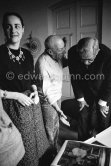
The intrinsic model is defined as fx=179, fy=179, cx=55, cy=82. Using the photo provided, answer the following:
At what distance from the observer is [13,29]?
3.65 ft

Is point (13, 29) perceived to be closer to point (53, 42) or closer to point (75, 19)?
point (53, 42)

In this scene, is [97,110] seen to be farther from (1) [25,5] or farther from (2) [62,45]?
(1) [25,5]

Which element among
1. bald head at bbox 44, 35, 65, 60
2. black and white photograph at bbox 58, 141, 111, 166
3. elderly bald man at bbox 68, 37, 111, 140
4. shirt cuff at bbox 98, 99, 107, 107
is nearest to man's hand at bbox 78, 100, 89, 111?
elderly bald man at bbox 68, 37, 111, 140

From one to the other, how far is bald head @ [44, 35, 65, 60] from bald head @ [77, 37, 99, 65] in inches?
4.9

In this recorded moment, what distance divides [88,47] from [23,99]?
1.87 feet

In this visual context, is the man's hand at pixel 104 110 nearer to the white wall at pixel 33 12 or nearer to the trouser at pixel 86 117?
the trouser at pixel 86 117

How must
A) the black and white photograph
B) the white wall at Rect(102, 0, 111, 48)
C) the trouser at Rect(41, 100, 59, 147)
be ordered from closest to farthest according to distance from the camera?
the black and white photograph, the white wall at Rect(102, 0, 111, 48), the trouser at Rect(41, 100, 59, 147)

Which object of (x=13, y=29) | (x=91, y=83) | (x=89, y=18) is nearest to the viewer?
(x=13, y=29)

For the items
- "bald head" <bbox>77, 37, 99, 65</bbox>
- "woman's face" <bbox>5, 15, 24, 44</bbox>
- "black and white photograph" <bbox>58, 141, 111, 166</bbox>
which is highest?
"woman's face" <bbox>5, 15, 24, 44</bbox>

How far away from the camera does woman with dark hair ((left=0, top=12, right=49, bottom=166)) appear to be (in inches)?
43.7

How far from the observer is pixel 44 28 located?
1209 mm

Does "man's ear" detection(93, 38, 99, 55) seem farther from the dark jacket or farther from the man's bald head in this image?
the man's bald head

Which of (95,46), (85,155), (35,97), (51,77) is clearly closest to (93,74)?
(95,46)

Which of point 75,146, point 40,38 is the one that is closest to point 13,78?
point 40,38
